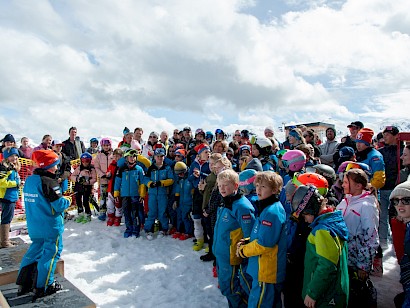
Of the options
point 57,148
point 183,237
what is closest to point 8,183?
point 57,148

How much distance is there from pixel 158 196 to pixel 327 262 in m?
5.13

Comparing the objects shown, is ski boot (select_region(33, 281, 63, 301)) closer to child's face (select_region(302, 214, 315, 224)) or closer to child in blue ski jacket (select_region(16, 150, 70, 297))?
child in blue ski jacket (select_region(16, 150, 70, 297))

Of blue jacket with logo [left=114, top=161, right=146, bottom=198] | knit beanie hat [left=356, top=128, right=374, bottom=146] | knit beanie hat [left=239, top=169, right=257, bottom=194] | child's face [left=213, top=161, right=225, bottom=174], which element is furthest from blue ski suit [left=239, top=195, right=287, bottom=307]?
blue jacket with logo [left=114, top=161, right=146, bottom=198]

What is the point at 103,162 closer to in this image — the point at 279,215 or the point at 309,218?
the point at 279,215

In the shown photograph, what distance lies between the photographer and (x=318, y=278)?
3.02 meters

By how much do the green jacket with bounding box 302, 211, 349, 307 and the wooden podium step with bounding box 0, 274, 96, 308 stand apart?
2.84 metres

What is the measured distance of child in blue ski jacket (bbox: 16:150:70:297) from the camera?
4273 mm

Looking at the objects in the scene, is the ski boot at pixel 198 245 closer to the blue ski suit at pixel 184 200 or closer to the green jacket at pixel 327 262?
the blue ski suit at pixel 184 200

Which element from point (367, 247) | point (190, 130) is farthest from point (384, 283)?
point (190, 130)

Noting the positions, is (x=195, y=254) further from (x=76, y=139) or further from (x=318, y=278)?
(x=76, y=139)

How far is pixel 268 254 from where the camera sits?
336 cm

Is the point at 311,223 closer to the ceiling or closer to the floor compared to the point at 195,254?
closer to the ceiling

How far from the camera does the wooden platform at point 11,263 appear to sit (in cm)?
477

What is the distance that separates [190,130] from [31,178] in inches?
244
